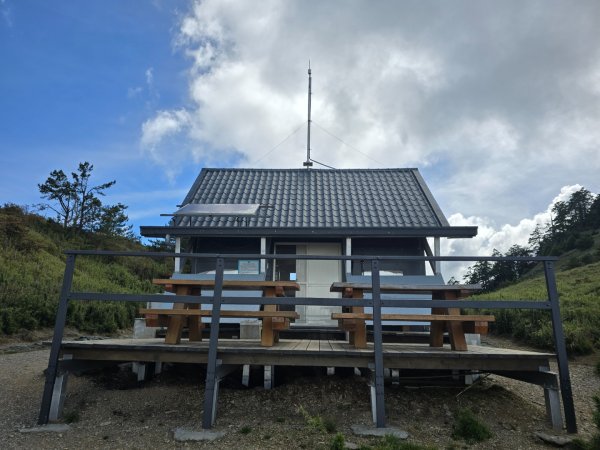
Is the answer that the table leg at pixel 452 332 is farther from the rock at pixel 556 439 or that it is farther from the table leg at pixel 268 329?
the table leg at pixel 268 329

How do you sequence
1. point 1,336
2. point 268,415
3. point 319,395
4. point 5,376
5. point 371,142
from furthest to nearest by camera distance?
point 371,142 < point 1,336 < point 5,376 < point 319,395 < point 268,415

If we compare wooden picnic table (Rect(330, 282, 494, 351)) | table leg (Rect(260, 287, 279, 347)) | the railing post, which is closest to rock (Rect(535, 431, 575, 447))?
wooden picnic table (Rect(330, 282, 494, 351))

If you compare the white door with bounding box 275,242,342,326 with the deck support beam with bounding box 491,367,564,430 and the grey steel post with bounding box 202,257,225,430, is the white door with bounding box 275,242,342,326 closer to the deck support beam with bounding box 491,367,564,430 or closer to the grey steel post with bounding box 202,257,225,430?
the grey steel post with bounding box 202,257,225,430

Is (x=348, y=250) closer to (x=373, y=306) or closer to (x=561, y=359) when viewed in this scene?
(x=373, y=306)

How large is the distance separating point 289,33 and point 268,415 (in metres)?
10.0

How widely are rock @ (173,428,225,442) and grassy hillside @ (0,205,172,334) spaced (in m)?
9.01

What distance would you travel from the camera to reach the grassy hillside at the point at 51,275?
12.0 m

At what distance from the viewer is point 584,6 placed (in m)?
9.65

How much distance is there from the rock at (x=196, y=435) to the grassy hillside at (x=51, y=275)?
355 inches

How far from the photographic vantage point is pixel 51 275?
1527 cm

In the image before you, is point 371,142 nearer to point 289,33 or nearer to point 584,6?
point 289,33

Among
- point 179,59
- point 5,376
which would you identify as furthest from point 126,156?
point 5,376

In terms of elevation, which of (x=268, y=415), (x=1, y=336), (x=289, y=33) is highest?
(x=289, y=33)

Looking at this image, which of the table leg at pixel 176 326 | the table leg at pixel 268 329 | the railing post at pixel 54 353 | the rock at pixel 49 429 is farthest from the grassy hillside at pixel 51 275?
the table leg at pixel 268 329
